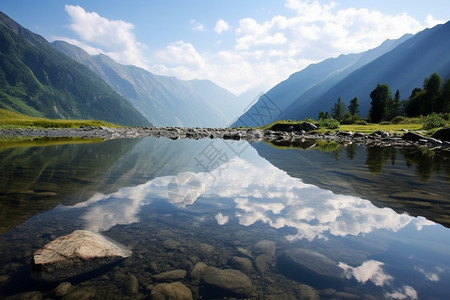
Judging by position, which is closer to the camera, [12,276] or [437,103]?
[12,276]

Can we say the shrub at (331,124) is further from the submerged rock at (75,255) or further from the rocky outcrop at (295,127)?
the submerged rock at (75,255)

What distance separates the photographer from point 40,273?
5059 mm

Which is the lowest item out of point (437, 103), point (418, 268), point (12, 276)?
point (12, 276)

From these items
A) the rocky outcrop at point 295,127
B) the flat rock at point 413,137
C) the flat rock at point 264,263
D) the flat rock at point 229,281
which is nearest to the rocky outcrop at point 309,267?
the flat rock at point 264,263

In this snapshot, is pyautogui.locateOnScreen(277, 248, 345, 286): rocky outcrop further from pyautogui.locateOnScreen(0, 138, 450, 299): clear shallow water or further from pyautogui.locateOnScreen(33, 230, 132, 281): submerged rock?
pyautogui.locateOnScreen(33, 230, 132, 281): submerged rock

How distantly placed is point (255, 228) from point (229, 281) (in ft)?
8.52

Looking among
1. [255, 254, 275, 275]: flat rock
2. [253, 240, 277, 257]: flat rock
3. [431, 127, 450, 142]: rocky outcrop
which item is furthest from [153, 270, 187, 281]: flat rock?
[431, 127, 450, 142]: rocky outcrop

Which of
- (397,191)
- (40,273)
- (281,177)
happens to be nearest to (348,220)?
(397,191)

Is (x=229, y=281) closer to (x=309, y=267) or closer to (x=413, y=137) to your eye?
(x=309, y=267)

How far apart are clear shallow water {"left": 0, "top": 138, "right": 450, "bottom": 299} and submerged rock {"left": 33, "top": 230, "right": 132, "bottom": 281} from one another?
0.25 metres

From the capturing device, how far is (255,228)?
757 cm

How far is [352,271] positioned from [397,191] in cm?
773

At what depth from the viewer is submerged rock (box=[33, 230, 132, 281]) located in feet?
16.8

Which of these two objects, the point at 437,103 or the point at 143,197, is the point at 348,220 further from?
the point at 437,103
